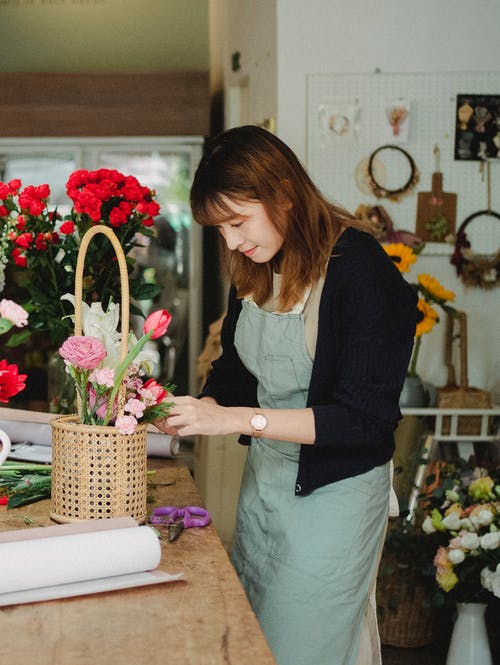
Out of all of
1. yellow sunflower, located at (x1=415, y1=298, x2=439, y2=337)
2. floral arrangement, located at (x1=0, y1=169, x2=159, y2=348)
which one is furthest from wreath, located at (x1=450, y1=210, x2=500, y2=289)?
floral arrangement, located at (x1=0, y1=169, x2=159, y2=348)

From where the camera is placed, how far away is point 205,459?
151 inches

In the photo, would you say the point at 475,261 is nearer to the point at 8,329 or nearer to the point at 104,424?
the point at 104,424

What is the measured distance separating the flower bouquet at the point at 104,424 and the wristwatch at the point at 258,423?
168 millimetres

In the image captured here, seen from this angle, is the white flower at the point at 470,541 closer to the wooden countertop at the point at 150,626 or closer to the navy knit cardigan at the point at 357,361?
the navy knit cardigan at the point at 357,361

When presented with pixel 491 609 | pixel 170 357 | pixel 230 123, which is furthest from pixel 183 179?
pixel 491 609

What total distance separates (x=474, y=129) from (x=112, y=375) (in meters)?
2.80

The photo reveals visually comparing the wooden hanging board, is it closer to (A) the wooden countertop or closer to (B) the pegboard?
(B) the pegboard

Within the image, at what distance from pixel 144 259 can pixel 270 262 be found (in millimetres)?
4099

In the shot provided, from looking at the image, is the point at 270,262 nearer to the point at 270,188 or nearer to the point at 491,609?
the point at 270,188

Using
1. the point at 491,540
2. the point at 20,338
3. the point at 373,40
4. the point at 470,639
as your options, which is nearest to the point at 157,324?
the point at 20,338

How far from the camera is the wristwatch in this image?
155 centimetres

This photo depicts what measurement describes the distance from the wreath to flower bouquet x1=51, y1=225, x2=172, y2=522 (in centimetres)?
255

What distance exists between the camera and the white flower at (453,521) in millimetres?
2691

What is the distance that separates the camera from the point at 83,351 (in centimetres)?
136
